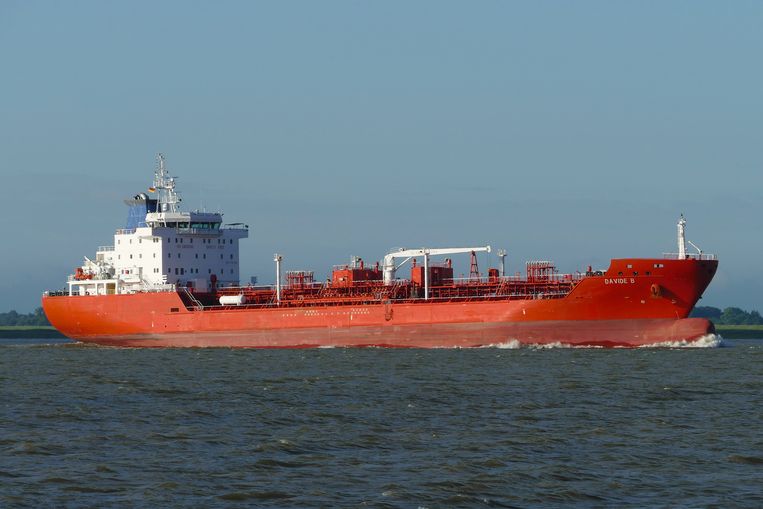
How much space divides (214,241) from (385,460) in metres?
40.1

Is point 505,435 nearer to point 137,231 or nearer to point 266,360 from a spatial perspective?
point 266,360

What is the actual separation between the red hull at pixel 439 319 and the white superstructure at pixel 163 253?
225 cm

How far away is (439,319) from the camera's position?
154ft

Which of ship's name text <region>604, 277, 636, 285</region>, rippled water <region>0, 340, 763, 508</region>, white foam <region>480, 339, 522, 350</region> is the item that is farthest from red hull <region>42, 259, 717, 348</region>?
rippled water <region>0, 340, 763, 508</region>

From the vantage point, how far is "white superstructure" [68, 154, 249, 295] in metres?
56.8

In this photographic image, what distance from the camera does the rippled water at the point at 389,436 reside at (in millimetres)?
16984

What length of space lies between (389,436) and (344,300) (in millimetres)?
28186

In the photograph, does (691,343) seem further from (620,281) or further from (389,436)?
(389,436)

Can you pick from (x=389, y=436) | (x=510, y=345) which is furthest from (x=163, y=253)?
(x=389, y=436)

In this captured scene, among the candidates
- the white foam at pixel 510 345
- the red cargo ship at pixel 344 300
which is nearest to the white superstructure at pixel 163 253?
the red cargo ship at pixel 344 300

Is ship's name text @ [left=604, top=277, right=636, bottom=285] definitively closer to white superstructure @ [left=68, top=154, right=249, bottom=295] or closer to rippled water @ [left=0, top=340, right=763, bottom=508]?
rippled water @ [left=0, top=340, right=763, bottom=508]

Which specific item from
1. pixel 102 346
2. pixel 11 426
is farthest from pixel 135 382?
pixel 102 346

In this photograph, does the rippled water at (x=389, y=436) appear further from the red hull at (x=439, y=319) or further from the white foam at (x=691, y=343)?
the red hull at (x=439, y=319)

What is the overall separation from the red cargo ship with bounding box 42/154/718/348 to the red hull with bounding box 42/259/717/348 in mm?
47
